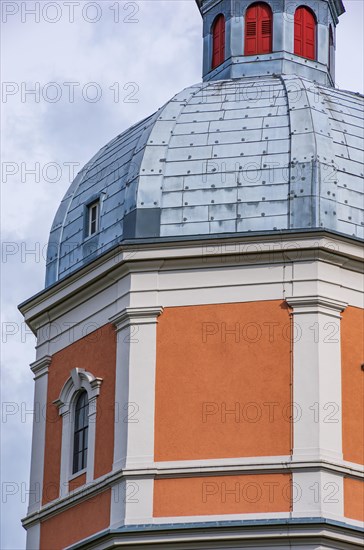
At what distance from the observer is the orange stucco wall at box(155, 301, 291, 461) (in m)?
30.5

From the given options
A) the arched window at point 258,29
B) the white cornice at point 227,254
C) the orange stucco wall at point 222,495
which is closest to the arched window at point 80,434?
the white cornice at point 227,254

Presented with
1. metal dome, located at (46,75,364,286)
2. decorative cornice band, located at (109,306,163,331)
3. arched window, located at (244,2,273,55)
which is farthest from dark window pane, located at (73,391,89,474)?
arched window, located at (244,2,273,55)

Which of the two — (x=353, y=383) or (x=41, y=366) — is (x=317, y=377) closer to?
(x=353, y=383)

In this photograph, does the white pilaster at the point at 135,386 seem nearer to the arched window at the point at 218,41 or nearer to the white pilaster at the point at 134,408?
the white pilaster at the point at 134,408

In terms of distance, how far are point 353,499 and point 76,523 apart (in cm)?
458

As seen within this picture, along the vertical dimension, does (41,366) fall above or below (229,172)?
below

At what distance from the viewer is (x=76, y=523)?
31.4 m

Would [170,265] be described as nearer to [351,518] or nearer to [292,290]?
[292,290]

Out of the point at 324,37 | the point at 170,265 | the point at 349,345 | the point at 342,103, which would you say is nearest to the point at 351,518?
the point at 349,345

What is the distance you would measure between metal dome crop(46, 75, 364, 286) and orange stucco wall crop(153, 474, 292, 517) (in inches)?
160

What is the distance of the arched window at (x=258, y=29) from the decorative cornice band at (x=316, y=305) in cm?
697

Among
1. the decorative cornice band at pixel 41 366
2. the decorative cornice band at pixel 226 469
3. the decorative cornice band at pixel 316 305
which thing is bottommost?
the decorative cornice band at pixel 226 469

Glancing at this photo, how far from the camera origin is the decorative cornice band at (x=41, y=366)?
3350cm

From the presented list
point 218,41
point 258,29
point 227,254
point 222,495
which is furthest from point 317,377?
point 218,41
